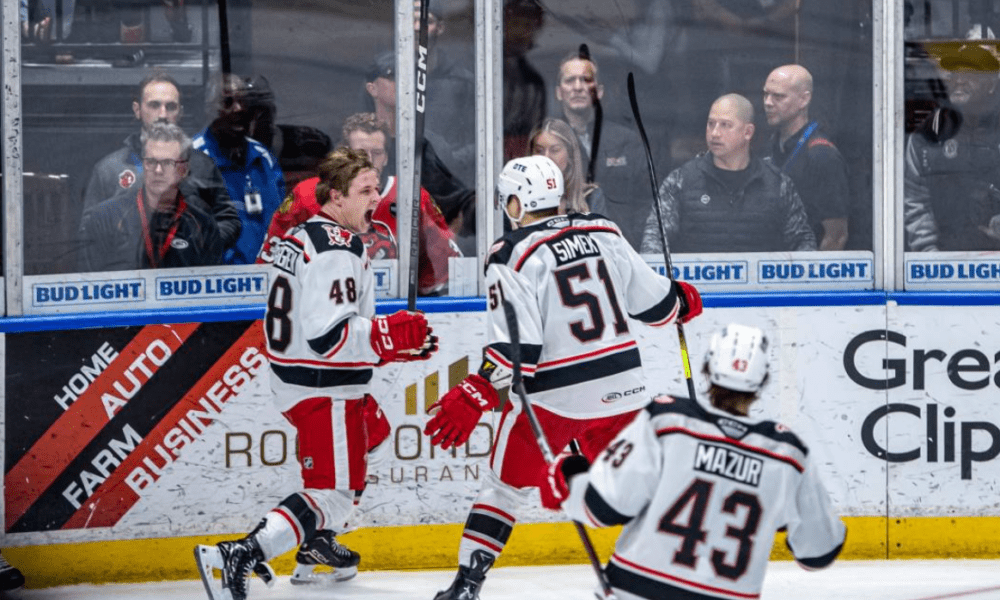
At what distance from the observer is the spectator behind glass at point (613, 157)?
5.25 m

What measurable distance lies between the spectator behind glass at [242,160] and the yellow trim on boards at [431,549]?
931 millimetres

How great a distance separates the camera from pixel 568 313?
4.21 meters

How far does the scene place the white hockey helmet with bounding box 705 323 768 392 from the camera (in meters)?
3.03

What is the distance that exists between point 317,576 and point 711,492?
82.2 inches

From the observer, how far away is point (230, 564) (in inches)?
170

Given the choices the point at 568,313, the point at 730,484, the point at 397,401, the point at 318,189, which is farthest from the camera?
the point at 397,401

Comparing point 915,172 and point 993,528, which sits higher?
point 915,172

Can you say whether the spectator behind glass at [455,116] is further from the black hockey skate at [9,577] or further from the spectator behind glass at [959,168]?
the black hockey skate at [9,577]

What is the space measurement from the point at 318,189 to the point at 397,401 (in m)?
0.76

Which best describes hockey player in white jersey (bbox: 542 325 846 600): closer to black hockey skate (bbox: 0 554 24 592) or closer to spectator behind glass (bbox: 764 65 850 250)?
black hockey skate (bbox: 0 554 24 592)

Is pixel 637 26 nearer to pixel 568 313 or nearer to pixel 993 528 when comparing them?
pixel 568 313

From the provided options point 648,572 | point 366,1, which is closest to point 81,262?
point 366,1

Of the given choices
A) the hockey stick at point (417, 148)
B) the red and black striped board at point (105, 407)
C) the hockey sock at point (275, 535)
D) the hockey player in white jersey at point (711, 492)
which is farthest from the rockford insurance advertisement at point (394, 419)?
the hockey player in white jersey at point (711, 492)

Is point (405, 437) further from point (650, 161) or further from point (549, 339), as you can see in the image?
point (650, 161)
